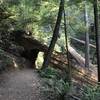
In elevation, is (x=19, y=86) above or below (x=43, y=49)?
below

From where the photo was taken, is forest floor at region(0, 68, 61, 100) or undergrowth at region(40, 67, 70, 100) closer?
undergrowth at region(40, 67, 70, 100)

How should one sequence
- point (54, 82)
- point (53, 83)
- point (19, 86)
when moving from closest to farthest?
1. point (19, 86)
2. point (53, 83)
3. point (54, 82)

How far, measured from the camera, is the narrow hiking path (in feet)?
35.1

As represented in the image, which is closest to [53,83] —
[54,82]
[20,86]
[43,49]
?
[54,82]

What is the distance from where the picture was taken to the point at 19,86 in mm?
12133

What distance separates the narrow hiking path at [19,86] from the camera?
10711mm

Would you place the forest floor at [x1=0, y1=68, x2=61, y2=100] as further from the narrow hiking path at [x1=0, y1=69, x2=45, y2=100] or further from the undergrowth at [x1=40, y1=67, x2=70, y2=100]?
the undergrowth at [x1=40, y1=67, x2=70, y2=100]

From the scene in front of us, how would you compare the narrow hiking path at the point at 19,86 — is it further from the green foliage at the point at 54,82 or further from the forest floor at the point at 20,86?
the green foliage at the point at 54,82

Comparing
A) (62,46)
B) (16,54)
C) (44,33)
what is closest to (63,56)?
(62,46)

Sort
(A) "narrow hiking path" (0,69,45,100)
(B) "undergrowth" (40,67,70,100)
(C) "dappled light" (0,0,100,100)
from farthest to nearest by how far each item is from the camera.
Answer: (C) "dappled light" (0,0,100,100), (A) "narrow hiking path" (0,69,45,100), (B) "undergrowth" (40,67,70,100)

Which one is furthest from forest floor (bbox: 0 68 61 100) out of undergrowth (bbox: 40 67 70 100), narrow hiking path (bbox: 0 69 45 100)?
undergrowth (bbox: 40 67 70 100)

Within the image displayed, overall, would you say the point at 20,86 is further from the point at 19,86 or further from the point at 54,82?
the point at 54,82

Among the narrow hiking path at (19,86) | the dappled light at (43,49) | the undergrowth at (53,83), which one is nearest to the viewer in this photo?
the undergrowth at (53,83)

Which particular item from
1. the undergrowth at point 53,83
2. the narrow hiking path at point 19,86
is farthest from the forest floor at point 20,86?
the undergrowth at point 53,83
